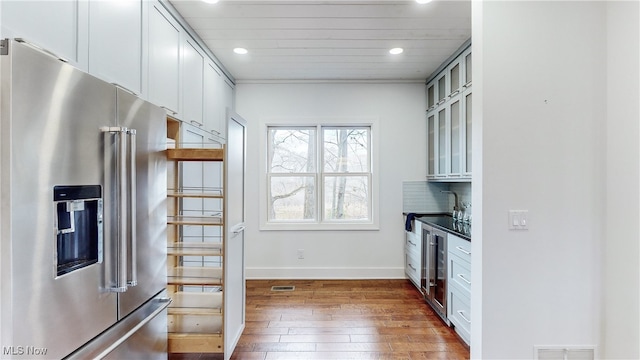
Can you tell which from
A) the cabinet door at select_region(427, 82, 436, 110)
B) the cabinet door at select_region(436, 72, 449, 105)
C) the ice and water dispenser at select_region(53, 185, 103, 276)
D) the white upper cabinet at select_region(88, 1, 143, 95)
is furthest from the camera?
the cabinet door at select_region(427, 82, 436, 110)

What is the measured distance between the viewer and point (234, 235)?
2383 mm

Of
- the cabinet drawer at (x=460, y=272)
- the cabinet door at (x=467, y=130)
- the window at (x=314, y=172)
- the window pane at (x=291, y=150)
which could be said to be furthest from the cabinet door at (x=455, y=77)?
the window pane at (x=291, y=150)

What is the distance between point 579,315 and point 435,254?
1428 mm

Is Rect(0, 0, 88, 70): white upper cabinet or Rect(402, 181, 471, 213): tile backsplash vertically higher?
Rect(0, 0, 88, 70): white upper cabinet

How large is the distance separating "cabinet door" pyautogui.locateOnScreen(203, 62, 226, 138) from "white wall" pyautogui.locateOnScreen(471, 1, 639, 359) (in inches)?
102

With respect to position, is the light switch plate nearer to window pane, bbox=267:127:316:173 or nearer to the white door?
the white door

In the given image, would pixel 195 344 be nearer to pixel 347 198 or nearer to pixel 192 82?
pixel 192 82

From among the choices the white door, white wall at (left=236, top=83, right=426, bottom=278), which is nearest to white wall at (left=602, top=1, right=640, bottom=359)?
the white door

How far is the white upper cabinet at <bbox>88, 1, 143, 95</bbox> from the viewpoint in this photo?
155 centimetres

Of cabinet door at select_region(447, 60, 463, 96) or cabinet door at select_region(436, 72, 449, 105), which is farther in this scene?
cabinet door at select_region(436, 72, 449, 105)

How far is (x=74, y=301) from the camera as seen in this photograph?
112 cm

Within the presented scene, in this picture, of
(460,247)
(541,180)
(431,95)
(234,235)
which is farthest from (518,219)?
(431,95)

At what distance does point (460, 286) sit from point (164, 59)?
3.03 m

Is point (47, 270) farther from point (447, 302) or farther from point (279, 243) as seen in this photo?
point (279, 243)
